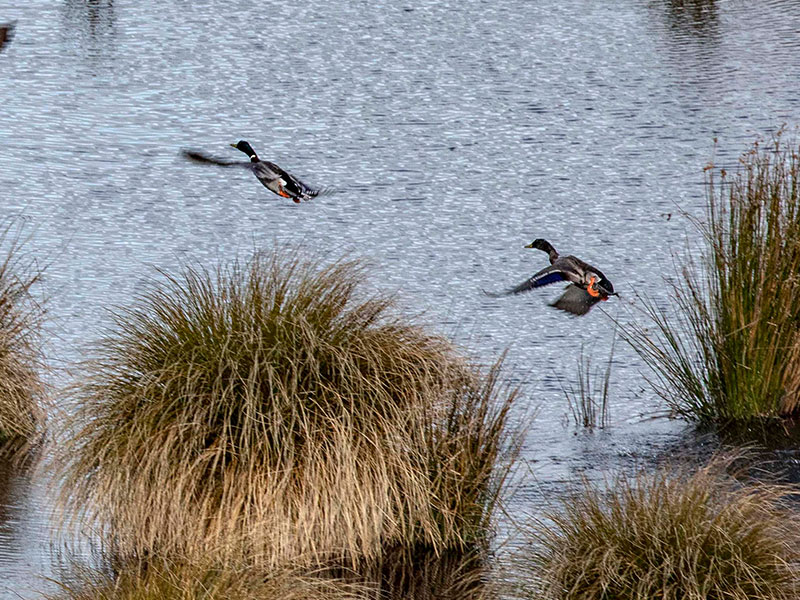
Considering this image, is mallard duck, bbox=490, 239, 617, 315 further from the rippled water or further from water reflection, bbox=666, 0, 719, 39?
water reflection, bbox=666, 0, 719, 39

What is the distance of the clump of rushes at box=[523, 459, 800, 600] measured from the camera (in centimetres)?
481

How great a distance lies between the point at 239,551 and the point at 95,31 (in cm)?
1589

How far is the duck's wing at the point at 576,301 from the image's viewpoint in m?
7.60

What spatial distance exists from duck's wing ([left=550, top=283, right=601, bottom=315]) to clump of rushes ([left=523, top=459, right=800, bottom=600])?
8.39 ft

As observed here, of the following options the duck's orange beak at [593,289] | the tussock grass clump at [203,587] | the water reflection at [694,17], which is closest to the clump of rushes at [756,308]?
the duck's orange beak at [593,289]

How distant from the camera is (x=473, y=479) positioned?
5805 mm

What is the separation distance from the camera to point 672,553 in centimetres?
483

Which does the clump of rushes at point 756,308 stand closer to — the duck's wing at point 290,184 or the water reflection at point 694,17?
the duck's wing at point 290,184

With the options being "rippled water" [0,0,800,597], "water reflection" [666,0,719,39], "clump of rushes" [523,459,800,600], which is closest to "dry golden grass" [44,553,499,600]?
"clump of rushes" [523,459,800,600]

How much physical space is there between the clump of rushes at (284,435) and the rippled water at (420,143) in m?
0.65

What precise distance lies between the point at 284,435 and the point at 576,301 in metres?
2.59

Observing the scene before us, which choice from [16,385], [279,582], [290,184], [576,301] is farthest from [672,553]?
[290,184]

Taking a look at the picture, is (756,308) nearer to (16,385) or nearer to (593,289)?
(593,289)

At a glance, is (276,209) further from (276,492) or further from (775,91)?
(276,492)
